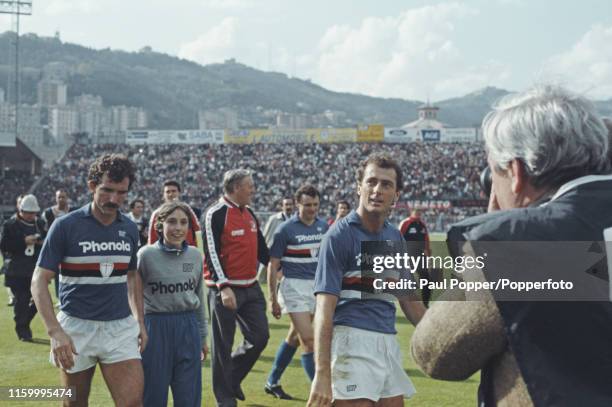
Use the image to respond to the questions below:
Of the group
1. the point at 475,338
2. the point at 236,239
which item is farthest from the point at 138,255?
the point at 475,338

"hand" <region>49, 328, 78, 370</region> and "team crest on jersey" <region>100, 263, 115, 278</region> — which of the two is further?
"team crest on jersey" <region>100, 263, 115, 278</region>

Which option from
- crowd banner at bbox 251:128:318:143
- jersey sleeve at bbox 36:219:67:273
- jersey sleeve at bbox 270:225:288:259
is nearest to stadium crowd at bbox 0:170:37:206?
crowd banner at bbox 251:128:318:143

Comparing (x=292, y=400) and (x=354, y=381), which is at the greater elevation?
(x=354, y=381)

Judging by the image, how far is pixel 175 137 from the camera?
234 feet

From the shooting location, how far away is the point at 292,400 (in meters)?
7.74

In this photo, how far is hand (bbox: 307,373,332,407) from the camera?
3.88 metres

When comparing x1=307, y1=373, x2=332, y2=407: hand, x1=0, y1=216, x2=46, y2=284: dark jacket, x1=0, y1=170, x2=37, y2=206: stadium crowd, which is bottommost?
x1=0, y1=170, x2=37, y2=206: stadium crowd

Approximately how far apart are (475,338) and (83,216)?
13.9 ft

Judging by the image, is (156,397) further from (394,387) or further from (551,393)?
(551,393)

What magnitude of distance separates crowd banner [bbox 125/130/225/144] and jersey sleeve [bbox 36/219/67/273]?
6553 centimetres

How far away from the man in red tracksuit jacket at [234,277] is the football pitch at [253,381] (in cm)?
62

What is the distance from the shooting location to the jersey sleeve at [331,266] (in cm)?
432

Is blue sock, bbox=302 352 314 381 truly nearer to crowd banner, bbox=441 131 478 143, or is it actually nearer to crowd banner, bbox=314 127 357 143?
crowd banner, bbox=441 131 478 143

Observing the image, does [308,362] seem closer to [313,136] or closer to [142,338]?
[142,338]
